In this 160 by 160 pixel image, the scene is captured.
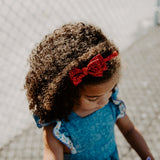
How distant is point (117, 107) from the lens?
144 cm

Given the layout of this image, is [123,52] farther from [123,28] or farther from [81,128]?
[81,128]

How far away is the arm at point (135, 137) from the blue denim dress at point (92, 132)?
8 centimetres

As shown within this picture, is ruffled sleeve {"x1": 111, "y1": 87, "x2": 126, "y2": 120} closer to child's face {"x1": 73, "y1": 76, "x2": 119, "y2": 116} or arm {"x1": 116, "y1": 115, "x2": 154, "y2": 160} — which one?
arm {"x1": 116, "y1": 115, "x2": 154, "y2": 160}

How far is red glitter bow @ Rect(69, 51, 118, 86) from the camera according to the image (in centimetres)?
98

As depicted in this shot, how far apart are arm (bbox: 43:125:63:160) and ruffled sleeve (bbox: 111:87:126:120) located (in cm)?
45

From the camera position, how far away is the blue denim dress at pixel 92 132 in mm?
1271

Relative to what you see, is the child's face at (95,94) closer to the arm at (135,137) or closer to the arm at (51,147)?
the arm at (51,147)

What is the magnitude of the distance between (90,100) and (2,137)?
1.91m

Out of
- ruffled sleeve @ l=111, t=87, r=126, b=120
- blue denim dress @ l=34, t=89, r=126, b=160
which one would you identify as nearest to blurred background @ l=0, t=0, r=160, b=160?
ruffled sleeve @ l=111, t=87, r=126, b=120

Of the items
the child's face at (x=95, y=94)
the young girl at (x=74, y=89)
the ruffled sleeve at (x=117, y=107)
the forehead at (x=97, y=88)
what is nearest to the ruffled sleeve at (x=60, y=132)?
the young girl at (x=74, y=89)

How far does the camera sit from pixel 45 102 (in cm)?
116

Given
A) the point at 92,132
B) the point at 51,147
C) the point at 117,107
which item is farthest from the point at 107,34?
the point at 51,147

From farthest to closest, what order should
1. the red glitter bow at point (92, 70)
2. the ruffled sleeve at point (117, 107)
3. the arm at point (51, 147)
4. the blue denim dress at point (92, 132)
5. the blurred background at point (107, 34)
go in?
the blurred background at point (107, 34), the ruffled sleeve at point (117, 107), the blue denim dress at point (92, 132), the arm at point (51, 147), the red glitter bow at point (92, 70)

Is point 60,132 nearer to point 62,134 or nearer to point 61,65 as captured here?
point 62,134
